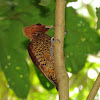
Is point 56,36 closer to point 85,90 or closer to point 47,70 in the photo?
point 47,70

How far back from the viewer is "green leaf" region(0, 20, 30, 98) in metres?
2.62

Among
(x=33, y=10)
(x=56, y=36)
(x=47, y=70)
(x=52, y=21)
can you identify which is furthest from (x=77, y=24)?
(x=56, y=36)

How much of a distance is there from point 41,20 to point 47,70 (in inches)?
26.0

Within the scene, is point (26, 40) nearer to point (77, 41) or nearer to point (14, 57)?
point (14, 57)

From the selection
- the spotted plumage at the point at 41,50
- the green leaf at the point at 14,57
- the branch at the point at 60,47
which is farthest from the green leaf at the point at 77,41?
the branch at the point at 60,47

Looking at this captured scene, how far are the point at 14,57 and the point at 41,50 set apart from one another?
431 mm

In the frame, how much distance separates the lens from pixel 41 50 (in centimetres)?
233

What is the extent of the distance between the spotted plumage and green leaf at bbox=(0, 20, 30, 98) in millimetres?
196

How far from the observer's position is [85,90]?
3252mm

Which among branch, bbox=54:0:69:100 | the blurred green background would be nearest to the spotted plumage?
the blurred green background

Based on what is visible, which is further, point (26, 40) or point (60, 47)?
point (26, 40)

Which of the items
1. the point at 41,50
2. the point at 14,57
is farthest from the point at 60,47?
the point at 14,57

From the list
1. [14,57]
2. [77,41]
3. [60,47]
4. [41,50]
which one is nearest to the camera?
[60,47]

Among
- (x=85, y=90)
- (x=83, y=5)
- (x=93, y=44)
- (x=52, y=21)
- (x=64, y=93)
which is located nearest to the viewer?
(x=64, y=93)
